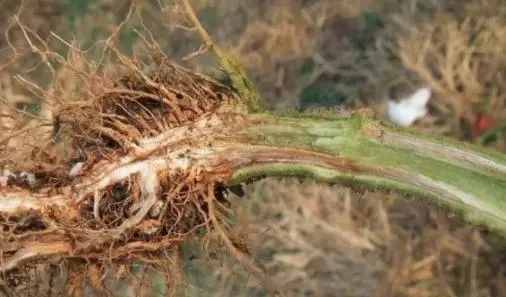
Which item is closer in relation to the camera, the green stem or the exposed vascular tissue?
Result: the green stem

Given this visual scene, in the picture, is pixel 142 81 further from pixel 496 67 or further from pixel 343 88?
pixel 496 67

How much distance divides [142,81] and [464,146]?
0.49 meters

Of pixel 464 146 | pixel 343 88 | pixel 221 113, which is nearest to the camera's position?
pixel 464 146

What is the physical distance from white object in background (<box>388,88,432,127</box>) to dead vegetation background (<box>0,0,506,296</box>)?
2 cm

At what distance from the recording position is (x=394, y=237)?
6.71 ft

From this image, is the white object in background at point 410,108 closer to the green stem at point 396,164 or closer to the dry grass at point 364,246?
the dry grass at point 364,246

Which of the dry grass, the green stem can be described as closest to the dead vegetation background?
the dry grass

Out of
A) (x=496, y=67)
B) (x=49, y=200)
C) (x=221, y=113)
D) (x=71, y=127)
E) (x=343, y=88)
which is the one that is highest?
(x=496, y=67)

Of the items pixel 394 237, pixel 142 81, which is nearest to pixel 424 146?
pixel 142 81

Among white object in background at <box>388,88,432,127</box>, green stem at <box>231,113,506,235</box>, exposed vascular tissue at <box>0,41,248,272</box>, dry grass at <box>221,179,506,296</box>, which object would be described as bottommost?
exposed vascular tissue at <box>0,41,248,272</box>

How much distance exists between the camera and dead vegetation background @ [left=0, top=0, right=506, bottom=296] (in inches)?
79.2

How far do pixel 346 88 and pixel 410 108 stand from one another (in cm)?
18

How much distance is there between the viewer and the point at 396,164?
3.49 feet

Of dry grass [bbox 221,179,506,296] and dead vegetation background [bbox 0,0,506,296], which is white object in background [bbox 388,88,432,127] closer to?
dead vegetation background [bbox 0,0,506,296]
